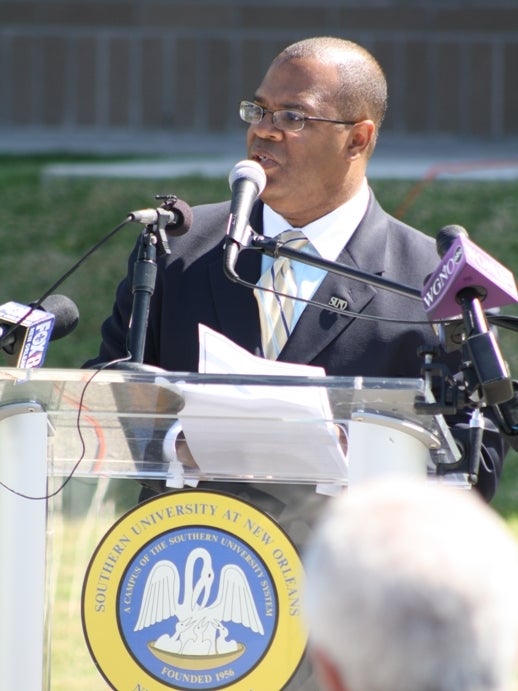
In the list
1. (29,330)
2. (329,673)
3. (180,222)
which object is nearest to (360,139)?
(180,222)

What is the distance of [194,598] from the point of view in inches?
101

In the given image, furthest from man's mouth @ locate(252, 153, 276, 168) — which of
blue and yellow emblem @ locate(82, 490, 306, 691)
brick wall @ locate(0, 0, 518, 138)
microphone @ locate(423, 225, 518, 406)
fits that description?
brick wall @ locate(0, 0, 518, 138)

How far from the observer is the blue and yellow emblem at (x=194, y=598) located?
8.32 feet

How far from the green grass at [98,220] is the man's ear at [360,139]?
14.3 ft

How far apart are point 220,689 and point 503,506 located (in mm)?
4119

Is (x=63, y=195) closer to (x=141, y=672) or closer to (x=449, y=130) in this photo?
(x=449, y=130)

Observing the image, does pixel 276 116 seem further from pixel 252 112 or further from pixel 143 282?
pixel 143 282

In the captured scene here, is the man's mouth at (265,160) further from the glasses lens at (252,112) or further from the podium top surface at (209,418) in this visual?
the podium top surface at (209,418)

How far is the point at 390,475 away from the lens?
8.19 ft

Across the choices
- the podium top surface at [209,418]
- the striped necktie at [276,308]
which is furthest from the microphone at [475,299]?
the striped necktie at [276,308]

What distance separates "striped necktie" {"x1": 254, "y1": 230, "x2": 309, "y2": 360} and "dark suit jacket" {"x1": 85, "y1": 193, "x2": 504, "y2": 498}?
0.07 ft

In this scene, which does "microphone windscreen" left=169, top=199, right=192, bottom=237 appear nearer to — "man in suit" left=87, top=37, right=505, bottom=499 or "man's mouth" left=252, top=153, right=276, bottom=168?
"man in suit" left=87, top=37, right=505, bottom=499

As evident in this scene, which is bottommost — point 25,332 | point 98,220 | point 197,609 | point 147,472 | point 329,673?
point 329,673

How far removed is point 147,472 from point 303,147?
122 cm
